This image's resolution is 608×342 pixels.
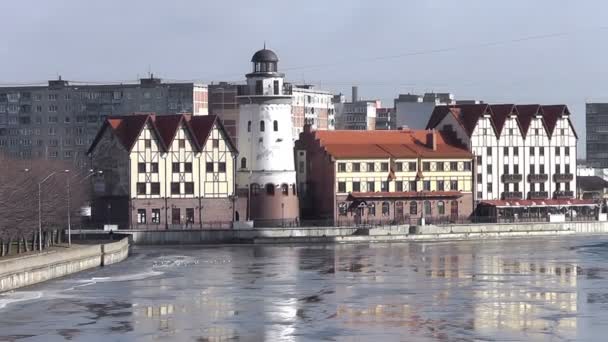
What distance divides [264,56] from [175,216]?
1600cm

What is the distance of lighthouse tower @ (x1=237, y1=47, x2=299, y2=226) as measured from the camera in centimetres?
13450

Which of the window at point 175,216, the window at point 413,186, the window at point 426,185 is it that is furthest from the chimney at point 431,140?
the window at point 175,216

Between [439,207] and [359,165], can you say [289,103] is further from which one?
[439,207]

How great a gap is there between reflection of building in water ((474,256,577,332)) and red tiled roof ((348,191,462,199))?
33386 millimetres

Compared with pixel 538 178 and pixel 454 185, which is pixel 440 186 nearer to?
pixel 454 185

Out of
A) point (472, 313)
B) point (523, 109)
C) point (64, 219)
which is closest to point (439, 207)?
point (523, 109)

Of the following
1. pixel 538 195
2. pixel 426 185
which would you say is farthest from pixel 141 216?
pixel 538 195

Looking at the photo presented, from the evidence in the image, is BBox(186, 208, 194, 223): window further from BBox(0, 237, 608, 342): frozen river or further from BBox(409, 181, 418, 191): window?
BBox(409, 181, 418, 191): window

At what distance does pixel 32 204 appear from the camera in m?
106

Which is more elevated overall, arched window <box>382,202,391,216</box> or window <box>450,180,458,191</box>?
window <box>450,180,458,191</box>

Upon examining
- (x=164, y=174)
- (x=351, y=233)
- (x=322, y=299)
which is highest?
(x=164, y=174)

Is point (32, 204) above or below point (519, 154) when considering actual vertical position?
below

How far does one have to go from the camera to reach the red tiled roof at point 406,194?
14075 centimetres

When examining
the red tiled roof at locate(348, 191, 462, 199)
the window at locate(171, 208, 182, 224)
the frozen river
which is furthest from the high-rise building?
the frozen river
